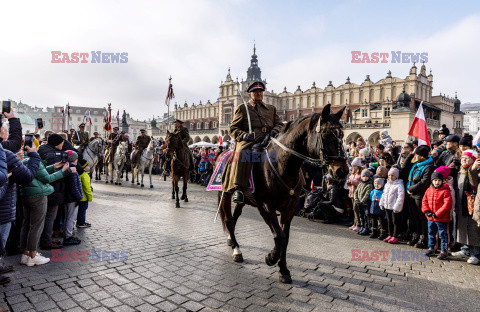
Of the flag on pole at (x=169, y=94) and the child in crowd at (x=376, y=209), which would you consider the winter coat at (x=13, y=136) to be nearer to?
the child in crowd at (x=376, y=209)

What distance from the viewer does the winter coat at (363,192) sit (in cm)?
709

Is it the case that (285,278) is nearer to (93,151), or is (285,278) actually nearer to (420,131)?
(420,131)

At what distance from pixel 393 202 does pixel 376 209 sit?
0.48 metres

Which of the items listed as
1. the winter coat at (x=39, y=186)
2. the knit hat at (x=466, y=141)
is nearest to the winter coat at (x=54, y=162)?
the winter coat at (x=39, y=186)

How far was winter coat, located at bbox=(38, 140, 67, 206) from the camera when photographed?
5159mm

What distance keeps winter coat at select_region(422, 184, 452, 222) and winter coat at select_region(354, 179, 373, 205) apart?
1481mm

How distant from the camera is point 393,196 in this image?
6.44 metres

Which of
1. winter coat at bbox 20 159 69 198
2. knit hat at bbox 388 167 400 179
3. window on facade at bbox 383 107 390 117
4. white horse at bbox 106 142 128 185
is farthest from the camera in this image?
window on facade at bbox 383 107 390 117

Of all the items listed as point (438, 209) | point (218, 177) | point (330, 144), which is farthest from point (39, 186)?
point (438, 209)

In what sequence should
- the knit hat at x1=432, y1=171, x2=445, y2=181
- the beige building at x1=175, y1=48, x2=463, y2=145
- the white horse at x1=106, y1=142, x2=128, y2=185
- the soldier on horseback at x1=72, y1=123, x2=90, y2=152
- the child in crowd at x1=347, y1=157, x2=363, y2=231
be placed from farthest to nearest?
the beige building at x1=175, y1=48, x2=463, y2=145
the white horse at x1=106, y1=142, x2=128, y2=185
the soldier on horseback at x1=72, y1=123, x2=90, y2=152
the child in crowd at x1=347, y1=157, x2=363, y2=231
the knit hat at x1=432, y1=171, x2=445, y2=181

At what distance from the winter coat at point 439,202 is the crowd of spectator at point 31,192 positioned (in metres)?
6.74

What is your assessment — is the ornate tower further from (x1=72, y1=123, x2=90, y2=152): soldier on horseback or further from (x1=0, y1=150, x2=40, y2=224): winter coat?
(x1=0, y1=150, x2=40, y2=224): winter coat

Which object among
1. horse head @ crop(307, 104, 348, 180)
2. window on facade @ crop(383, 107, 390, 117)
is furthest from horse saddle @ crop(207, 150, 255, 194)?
window on facade @ crop(383, 107, 390, 117)

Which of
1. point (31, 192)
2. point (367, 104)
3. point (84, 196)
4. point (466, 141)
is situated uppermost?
point (367, 104)
